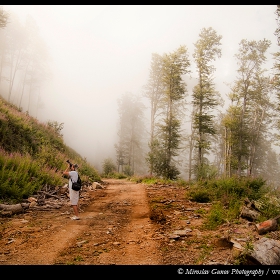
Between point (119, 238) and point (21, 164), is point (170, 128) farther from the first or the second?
point (119, 238)

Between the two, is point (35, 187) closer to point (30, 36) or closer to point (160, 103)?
point (160, 103)

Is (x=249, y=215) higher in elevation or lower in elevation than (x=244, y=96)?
lower

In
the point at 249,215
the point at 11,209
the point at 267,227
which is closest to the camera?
the point at 267,227

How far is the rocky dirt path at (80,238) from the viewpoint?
347cm

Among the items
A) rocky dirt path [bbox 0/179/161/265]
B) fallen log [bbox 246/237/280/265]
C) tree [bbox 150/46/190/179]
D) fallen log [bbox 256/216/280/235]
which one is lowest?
rocky dirt path [bbox 0/179/161/265]

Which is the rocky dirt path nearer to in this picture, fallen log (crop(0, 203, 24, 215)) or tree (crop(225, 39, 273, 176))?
fallen log (crop(0, 203, 24, 215))

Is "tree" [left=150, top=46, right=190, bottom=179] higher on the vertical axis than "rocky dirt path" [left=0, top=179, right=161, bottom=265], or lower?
higher

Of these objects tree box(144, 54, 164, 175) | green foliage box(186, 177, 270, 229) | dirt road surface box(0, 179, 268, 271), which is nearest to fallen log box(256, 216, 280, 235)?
dirt road surface box(0, 179, 268, 271)

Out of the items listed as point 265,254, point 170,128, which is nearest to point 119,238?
point 265,254

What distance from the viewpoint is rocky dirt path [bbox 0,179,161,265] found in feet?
11.4

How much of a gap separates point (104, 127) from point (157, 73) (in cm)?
4984

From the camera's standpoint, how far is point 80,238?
4527mm

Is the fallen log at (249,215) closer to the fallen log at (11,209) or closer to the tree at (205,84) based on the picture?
the fallen log at (11,209)

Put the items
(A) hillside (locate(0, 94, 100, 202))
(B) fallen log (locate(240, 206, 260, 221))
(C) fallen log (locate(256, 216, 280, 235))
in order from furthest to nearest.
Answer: (A) hillside (locate(0, 94, 100, 202)) < (B) fallen log (locate(240, 206, 260, 221)) < (C) fallen log (locate(256, 216, 280, 235))
